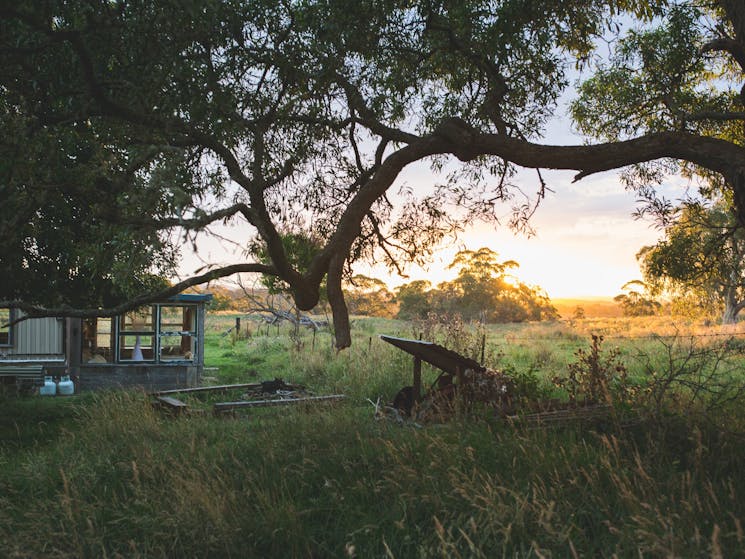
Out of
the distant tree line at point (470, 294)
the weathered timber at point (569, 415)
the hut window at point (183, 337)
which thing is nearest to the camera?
the weathered timber at point (569, 415)

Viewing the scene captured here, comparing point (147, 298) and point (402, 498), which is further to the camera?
point (147, 298)

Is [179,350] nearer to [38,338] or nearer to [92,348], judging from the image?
[92,348]

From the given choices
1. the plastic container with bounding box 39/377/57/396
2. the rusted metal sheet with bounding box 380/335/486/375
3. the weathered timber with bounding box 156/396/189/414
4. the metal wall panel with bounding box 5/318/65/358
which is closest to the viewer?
the rusted metal sheet with bounding box 380/335/486/375

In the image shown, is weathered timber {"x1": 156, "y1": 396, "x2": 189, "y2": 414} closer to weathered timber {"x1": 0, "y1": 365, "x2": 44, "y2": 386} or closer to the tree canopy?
the tree canopy

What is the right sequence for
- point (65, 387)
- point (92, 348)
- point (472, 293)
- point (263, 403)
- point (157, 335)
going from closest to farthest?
1. point (263, 403)
2. point (65, 387)
3. point (157, 335)
4. point (92, 348)
5. point (472, 293)

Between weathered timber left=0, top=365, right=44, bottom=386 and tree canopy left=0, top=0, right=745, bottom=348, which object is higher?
tree canopy left=0, top=0, right=745, bottom=348

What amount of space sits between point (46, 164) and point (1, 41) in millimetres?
1432

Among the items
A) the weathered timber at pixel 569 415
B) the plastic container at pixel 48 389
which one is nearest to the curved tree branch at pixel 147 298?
the weathered timber at pixel 569 415

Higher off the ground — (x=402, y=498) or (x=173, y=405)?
(x=402, y=498)

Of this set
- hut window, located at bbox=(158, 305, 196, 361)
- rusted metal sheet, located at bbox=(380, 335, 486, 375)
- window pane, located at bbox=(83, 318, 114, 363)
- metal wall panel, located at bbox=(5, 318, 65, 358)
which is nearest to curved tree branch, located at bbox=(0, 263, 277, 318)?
rusted metal sheet, located at bbox=(380, 335, 486, 375)

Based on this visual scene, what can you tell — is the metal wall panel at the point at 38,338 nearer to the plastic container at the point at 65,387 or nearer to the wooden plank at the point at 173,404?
the plastic container at the point at 65,387

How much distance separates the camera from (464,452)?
567 centimetres

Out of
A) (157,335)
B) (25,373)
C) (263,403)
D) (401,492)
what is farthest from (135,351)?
(401,492)

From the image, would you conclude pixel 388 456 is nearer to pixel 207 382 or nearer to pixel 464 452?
pixel 464 452
